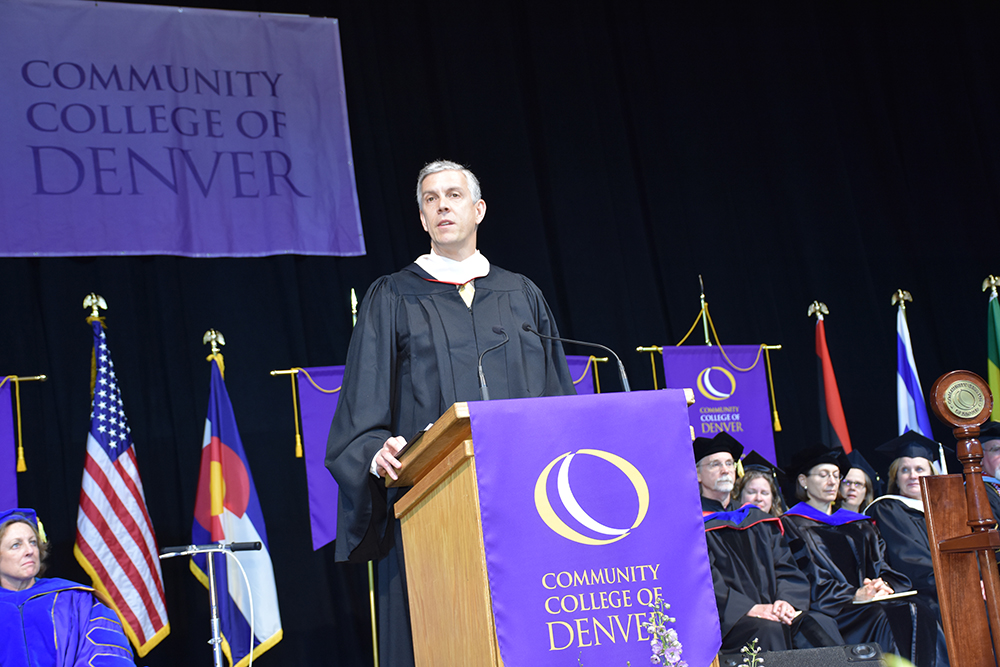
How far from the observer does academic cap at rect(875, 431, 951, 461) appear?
16.9 feet

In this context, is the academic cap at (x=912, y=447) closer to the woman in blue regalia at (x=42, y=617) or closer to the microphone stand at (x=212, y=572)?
the microphone stand at (x=212, y=572)

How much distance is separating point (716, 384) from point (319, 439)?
2162 millimetres

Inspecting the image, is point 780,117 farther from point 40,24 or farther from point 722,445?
point 40,24

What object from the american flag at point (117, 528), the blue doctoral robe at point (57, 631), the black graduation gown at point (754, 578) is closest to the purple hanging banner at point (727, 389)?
the black graduation gown at point (754, 578)

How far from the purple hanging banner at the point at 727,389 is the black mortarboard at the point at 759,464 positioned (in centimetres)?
33

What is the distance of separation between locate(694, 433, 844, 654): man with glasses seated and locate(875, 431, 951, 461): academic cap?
2.80 ft

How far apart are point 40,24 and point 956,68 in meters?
5.56

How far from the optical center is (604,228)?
598 cm

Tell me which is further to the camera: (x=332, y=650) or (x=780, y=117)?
(x=780, y=117)

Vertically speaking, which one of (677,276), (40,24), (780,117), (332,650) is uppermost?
(40,24)

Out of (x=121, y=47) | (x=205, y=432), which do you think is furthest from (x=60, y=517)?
(x=121, y=47)

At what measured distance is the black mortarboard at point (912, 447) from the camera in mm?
5137

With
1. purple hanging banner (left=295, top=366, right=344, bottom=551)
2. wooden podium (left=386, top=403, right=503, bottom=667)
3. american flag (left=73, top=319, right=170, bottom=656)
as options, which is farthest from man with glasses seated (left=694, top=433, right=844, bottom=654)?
wooden podium (left=386, top=403, right=503, bottom=667)

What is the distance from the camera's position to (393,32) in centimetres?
585
